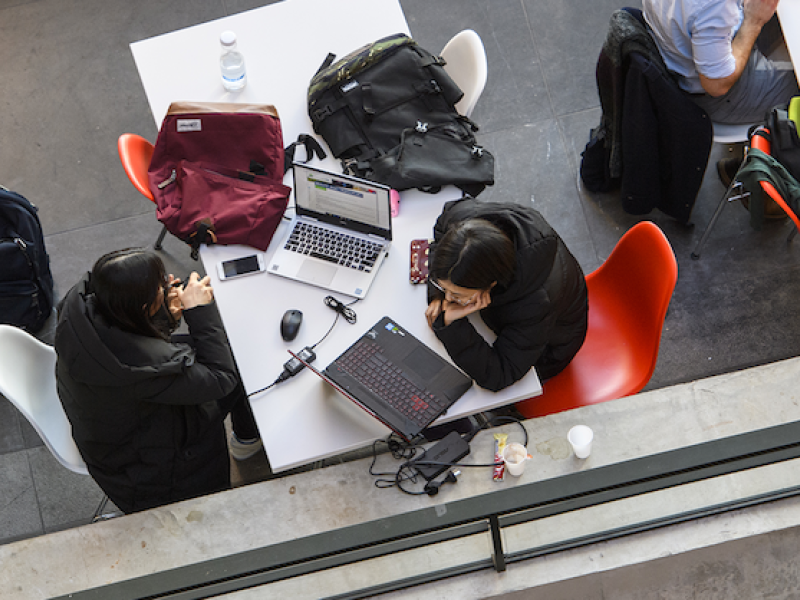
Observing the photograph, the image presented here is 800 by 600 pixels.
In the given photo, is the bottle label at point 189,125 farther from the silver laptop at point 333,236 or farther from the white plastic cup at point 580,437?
the white plastic cup at point 580,437

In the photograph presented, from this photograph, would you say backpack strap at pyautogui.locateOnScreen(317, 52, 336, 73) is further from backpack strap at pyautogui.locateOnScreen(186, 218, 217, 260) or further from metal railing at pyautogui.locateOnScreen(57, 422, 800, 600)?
metal railing at pyautogui.locateOnScreen(57, 422, 800, 600)

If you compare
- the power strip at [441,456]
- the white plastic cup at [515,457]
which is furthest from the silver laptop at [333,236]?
the white plastic cup at [515,457]

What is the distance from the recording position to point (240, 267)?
243 cm

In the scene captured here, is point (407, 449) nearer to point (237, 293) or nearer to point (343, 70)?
point (237, 293)

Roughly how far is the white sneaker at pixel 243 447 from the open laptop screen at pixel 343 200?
93 cm

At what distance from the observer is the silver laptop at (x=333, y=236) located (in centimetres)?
235

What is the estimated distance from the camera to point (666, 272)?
7.55 ft

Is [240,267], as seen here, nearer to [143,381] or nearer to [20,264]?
[143,381]

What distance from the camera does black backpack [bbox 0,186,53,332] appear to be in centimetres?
291

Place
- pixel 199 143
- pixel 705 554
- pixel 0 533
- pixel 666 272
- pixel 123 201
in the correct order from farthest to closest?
pixel 123 201
pixel 0 533
pixel 199 143
pixel 666 272
pixel 705 554

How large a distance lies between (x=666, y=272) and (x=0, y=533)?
257cm

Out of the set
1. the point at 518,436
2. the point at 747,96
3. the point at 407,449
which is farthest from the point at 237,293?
the point at 747,96

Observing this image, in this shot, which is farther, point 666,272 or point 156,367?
point 666,272

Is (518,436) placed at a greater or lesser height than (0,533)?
greater
